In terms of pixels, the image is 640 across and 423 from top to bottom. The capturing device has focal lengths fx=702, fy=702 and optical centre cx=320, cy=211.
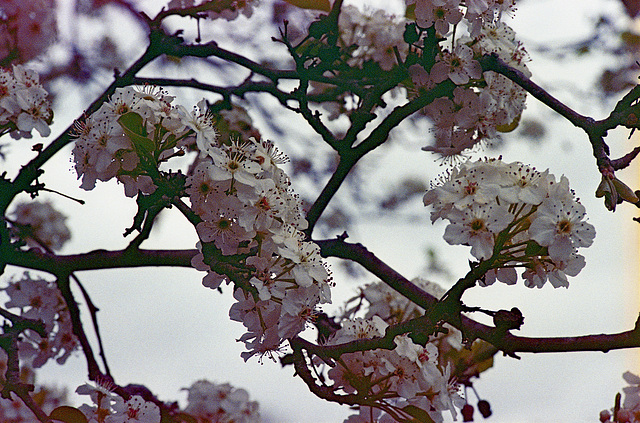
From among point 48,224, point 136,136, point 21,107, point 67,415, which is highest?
point 48,224

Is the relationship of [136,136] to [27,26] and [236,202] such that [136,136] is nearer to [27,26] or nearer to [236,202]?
[236,202]

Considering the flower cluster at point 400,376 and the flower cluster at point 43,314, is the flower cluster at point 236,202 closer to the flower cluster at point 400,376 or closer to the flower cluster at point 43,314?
the flower cluster at point 400,376

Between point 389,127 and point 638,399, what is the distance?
0.92m

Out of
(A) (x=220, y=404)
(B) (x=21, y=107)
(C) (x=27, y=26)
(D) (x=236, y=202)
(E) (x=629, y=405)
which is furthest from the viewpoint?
(A) (x=220, y=404)

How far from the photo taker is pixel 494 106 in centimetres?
139

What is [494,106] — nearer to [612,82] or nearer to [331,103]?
[331,103]

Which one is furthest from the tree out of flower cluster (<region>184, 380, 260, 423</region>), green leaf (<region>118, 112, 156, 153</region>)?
flower cluster (<region>184, 380, 260, 423</region>)

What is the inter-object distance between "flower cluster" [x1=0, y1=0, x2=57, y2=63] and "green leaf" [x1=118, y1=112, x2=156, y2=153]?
2.73 ft

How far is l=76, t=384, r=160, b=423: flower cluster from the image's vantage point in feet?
4.00

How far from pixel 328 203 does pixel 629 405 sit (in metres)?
0.88

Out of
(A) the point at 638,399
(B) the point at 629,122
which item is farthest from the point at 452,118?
(A) the point at 638,399

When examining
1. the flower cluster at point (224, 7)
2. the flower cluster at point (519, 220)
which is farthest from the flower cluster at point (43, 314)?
the flower cluster at point (519, 220)

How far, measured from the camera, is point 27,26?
1766 mm

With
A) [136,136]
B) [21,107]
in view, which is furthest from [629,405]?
[21,107]
